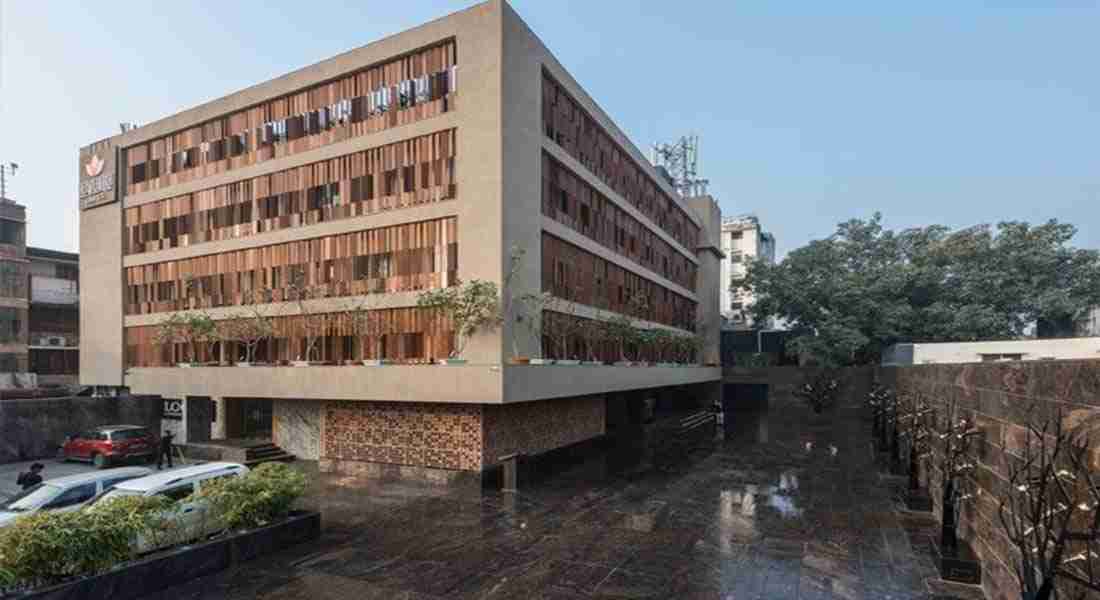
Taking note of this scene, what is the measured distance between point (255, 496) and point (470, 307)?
7713 mm

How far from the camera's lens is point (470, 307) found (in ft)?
56.9

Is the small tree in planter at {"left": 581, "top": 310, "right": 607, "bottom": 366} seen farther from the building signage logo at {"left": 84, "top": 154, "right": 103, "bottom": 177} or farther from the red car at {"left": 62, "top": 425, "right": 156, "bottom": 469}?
the building signage logo at {"left": 84, "top": 154, "right": 103, "bottom": 177}

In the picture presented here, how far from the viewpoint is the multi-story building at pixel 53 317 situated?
37719mm

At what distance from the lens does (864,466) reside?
67.0 ft

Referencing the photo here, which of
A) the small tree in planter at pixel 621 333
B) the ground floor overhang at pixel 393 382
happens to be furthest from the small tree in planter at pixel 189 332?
the small tree in planter at pixel 621 333

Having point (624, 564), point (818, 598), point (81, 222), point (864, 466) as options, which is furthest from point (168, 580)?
point (81, 222)

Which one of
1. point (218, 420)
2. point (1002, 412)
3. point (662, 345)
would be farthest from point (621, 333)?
point (1002, 412)

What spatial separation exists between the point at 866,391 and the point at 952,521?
33432mm

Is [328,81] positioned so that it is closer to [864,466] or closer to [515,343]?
[515,343]

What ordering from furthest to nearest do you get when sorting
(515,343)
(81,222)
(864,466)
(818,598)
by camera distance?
(81,222), (864,466), (515,343), (818,598)

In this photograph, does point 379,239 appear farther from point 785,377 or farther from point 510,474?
point 785,377

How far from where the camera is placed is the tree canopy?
35.9 meters

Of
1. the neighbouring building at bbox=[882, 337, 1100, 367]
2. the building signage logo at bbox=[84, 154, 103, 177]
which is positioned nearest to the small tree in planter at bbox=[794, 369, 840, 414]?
the neighbouring building at bbox=[882, 337, 1100, 367]

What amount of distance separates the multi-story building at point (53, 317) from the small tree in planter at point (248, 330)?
→ 23.1m
